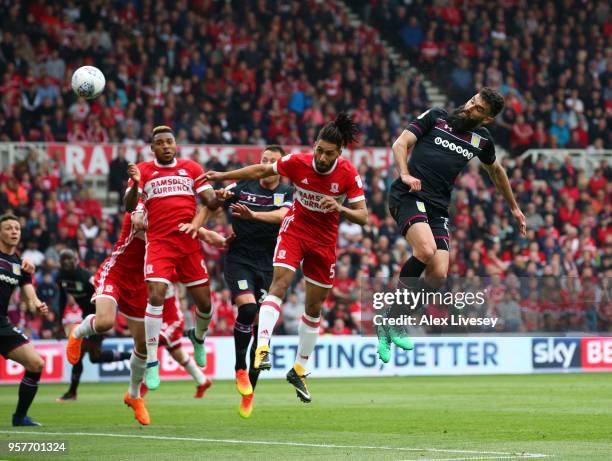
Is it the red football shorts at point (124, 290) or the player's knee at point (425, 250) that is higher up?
the player's knee at point (425, 250)

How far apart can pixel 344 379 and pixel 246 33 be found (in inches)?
427

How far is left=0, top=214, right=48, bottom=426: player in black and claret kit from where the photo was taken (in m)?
12.7

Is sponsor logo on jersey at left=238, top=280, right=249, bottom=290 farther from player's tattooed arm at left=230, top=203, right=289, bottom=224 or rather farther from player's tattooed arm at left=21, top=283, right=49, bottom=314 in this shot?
player's tattooed arm at left=21, top=283, right=49, bottom=314

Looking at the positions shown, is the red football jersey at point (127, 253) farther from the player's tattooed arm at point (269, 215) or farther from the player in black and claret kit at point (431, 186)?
the player in black and claret kit at point (431, 186)

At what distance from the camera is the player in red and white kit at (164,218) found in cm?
1266

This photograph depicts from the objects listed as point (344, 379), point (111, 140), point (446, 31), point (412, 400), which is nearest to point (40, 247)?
point (111, 140)

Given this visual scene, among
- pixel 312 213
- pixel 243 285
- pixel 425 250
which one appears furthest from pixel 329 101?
pixel 312 213

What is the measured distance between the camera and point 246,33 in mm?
29359

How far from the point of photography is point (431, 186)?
1233 cm

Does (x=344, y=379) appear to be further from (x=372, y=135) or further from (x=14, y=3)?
(x=14, y=3)

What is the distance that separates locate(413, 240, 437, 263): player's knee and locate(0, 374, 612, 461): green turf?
166 cm

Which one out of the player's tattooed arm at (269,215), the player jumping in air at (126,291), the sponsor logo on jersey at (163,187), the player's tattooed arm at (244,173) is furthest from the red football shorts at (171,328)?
the player's tattooed arm at (244,173)

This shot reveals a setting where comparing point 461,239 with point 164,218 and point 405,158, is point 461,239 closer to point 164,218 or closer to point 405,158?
point 164,218

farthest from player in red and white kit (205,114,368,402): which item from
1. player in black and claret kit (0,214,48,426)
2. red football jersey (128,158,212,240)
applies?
player in black and claret kit (0,214,48,426)
